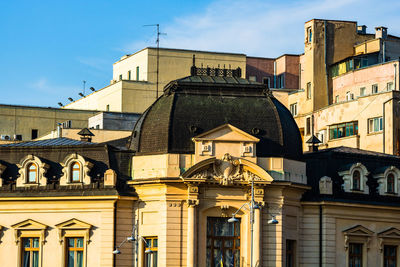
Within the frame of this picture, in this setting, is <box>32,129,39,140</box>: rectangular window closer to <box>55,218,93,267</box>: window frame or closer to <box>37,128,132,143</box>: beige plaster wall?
<box>37,128,132,143</box>: beige plaster wall

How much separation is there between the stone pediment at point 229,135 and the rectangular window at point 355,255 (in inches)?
425

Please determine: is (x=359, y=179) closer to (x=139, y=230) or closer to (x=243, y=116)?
(x=243, y=116)

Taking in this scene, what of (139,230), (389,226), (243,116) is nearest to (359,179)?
(389,226)

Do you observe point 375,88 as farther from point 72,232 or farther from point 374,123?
point 72,232

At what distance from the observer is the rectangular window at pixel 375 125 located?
106363 mm

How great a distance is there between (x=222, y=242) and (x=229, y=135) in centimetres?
684

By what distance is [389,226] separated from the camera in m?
81.0

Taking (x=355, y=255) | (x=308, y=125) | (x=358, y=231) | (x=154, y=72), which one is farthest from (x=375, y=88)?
(x=355, y=255)

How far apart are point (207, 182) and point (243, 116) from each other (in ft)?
17.4

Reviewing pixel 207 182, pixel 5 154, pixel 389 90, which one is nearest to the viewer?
pixel 207 182

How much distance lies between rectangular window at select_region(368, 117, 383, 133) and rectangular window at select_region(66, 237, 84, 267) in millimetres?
38429

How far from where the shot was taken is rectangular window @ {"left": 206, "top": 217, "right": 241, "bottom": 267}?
7550cm

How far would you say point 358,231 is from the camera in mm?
79375

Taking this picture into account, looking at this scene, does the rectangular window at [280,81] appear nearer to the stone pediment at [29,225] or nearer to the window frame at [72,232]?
the window frame at [72,232]
